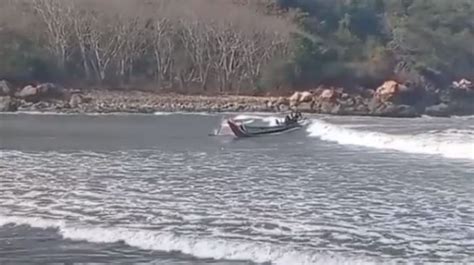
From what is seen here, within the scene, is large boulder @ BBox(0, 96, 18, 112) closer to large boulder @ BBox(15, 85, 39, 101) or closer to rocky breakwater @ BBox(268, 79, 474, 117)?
large boulder @ BBox(15, 85, 39, 101)

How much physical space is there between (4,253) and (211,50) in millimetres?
63117

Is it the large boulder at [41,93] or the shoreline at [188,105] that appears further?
the large boulder at [41,93]

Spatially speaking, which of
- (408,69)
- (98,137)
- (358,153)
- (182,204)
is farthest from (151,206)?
(408,69)

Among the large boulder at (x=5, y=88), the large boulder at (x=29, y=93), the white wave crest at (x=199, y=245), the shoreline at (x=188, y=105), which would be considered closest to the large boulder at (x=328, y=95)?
the shoreline at (x=188, y=105)

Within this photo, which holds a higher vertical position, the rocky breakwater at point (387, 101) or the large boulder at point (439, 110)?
the rocky breakwater at point (387, 101)

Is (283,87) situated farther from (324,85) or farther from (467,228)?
(467,228)

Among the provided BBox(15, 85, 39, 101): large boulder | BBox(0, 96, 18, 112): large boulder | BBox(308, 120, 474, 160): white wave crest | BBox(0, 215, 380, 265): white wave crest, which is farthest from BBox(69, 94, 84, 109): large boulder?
BBox(0, 215, 380, 265): white wave crest

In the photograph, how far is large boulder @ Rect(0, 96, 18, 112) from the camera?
59812mm

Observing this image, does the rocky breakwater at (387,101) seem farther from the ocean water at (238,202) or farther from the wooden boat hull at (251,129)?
the ocean water at (238,202)

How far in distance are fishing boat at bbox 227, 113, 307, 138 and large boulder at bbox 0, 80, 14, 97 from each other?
28.8 metres

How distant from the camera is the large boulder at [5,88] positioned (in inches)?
2628

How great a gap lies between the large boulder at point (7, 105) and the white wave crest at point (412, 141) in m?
25.3

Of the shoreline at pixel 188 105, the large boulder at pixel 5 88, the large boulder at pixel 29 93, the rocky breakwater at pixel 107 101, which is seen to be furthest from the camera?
the large boulder at pixel 5 88

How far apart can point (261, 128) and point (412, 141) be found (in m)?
8.91
